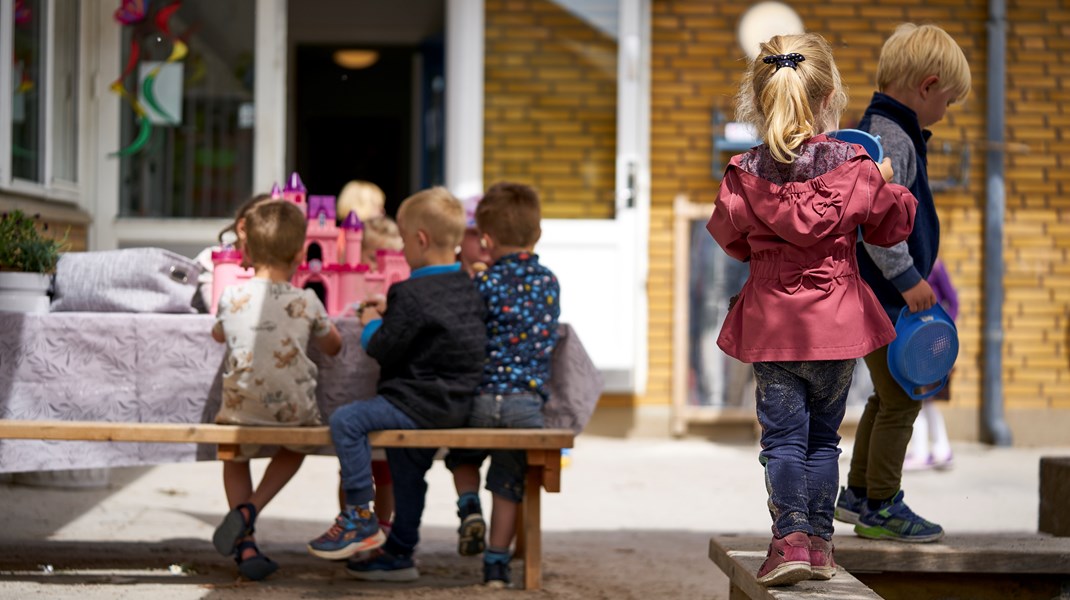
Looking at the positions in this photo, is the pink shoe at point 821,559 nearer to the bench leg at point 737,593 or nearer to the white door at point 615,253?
the bench leg at point 737,593

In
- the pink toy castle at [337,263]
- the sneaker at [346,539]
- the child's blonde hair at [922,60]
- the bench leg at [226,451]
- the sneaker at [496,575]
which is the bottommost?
the sneaker at [496,575]

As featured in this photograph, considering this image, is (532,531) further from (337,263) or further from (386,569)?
(337,263)

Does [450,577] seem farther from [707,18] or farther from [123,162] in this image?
[707,18]

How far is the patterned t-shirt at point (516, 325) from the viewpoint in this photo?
447 centimetres

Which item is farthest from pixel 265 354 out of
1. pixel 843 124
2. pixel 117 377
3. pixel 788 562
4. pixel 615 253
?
pixel 843 124

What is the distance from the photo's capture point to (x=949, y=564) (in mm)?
3918

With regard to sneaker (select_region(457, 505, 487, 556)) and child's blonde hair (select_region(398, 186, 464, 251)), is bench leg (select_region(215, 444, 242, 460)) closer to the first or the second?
sneaker (select_region(457, 505, 487, 556))

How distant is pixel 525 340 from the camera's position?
4488 millimetres

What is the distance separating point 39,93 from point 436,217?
3290 millimetres

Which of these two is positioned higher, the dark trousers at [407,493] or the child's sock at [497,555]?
the dark trousers at [407,493]

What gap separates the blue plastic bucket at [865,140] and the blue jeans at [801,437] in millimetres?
553

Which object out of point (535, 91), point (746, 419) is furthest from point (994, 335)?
point (535, 91)

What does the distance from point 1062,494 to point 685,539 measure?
140 cm

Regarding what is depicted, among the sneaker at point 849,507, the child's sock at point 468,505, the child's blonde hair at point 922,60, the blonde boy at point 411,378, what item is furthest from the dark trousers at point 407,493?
the child's blonde hair at point 922,60
